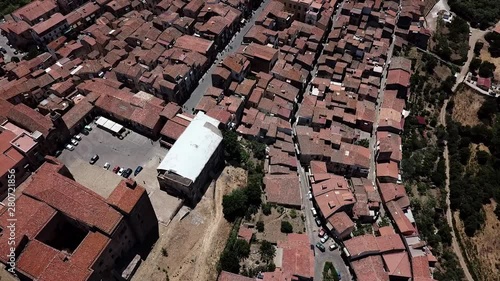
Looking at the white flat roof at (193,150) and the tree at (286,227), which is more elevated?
the white flat roof at (193,150)

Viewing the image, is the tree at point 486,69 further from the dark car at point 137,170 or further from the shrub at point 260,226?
the dark car at point 137,170

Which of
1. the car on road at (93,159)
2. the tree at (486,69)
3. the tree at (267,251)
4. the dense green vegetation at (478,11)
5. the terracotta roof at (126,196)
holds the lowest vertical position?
the tree at (267,251)

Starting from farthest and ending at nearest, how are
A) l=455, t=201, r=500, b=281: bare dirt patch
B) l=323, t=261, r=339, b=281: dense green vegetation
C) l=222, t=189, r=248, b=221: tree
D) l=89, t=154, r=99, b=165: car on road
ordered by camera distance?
1. l=455, t=201, r=500, b=281: bare dirt patch
2. l=89, t=154, r=99, b=165: car on road
3. l=222, t=189, r=248, b=221: tree
4. l=323, t=261, r=339, b=281: dense green vegetation

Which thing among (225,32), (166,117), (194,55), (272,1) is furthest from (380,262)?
(272,1)

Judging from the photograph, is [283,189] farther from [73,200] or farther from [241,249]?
[73,200]

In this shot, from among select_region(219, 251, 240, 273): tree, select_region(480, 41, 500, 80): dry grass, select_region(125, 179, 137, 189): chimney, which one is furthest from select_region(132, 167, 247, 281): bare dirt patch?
select_region(480, 41, 500, 80): dry grass

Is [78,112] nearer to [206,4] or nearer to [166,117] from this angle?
[166,117]

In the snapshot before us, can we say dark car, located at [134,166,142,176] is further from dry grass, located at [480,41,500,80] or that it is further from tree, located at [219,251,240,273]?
→ dry grass, located at [480,41,500,80]

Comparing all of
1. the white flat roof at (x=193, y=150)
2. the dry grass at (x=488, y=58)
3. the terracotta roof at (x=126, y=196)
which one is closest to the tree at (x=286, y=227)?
the white flat roof at (x=193, y=150)
